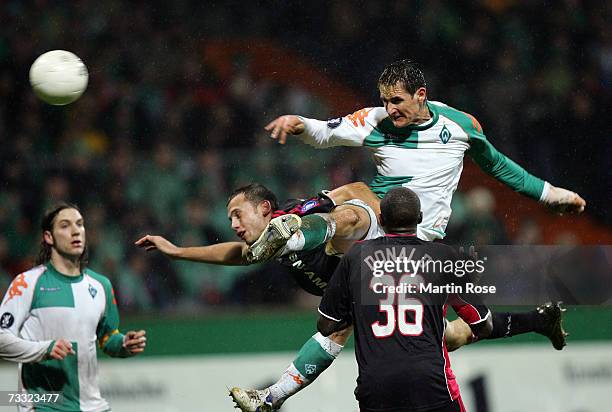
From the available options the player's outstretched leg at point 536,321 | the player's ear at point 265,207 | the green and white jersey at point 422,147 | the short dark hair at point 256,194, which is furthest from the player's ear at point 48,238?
the player's outstretched leg at point 536,321

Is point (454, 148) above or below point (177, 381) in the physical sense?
above

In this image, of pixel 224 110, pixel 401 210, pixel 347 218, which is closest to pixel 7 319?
pixel 347 218

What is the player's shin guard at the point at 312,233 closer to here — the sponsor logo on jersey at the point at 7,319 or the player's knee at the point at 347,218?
the player's knee at the point at 347,218

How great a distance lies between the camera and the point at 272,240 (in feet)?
16.6

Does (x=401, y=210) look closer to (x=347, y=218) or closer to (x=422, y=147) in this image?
(x=347, y=218)

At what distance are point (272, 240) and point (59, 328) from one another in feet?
6.15

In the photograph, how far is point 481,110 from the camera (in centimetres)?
933

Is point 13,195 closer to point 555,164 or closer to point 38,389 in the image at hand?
point 38,389

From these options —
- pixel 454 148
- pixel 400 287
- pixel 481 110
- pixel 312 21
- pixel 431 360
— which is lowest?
pixel 431 360

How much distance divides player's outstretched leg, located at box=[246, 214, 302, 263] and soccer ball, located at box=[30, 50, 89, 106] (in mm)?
2147

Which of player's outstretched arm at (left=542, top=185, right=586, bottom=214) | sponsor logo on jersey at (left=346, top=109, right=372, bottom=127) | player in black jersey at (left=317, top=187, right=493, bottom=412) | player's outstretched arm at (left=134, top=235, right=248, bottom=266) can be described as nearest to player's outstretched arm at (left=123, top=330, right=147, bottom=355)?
player's outstretched arm at (left=134, top=235, right=248, bottom=266)

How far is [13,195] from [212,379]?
249 cm

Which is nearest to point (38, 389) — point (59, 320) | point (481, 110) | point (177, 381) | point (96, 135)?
point (59, 320)

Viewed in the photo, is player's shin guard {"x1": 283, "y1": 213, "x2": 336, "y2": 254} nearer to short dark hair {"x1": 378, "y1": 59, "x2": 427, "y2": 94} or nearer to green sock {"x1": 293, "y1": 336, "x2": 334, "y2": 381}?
green sock {"x1": 293, "y1": 336, "x2": 334, "y2": 381}
